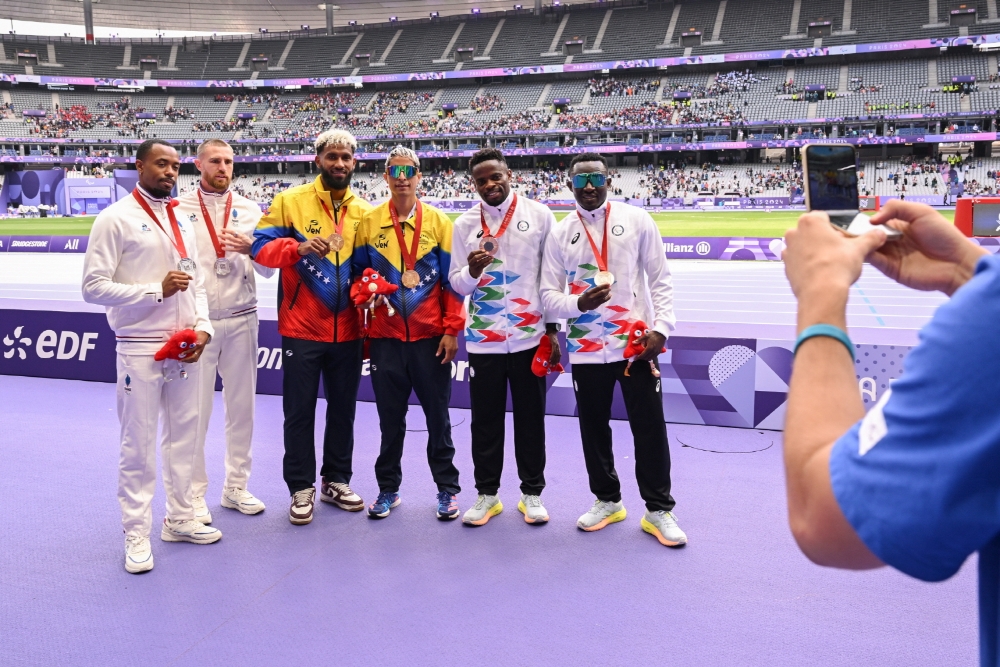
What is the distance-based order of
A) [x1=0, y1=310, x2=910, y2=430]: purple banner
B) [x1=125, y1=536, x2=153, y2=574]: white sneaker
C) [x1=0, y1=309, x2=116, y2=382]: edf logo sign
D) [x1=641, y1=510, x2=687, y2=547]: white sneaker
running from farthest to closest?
[x1=0, y1=309, x2=116, y2=382]: edf logo sign
[x1=0, y1=310, x2=910, y2=430]: purple banner
[x1=641, y1=510, x2=687, y2=547]: white sneaker
[x1=125, y1=536, x2=153, y2=574]: white sneaker

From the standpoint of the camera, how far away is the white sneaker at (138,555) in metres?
4.14

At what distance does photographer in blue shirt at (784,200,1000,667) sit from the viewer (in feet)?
2.59

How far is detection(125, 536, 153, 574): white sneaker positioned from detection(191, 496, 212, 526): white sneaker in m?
0.50

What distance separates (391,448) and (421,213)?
1.63 metres

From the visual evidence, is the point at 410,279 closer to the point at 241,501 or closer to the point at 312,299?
the point at 312,299

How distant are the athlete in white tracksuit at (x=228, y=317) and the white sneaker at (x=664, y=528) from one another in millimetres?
2593

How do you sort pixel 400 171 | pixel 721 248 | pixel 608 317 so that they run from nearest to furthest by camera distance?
pixel 608 317 → pixel 400 171 → pixel 721 248

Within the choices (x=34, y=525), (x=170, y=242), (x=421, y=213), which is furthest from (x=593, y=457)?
(x=34, y=525)

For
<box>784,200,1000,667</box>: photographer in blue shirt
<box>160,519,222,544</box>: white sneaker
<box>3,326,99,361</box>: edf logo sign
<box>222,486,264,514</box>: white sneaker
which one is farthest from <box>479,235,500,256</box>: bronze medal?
<box>3,326,99,361</box>: edf logo sign

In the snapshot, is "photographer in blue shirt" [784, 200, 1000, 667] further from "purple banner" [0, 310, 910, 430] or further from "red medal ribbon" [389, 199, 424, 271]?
"purple banner" [0, 310, 910, 430]

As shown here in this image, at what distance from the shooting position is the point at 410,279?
499cm

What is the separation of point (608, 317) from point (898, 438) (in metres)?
3.95

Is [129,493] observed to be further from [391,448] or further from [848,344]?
[848,344]

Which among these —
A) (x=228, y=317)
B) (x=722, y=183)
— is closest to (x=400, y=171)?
(x=228, y=317)
